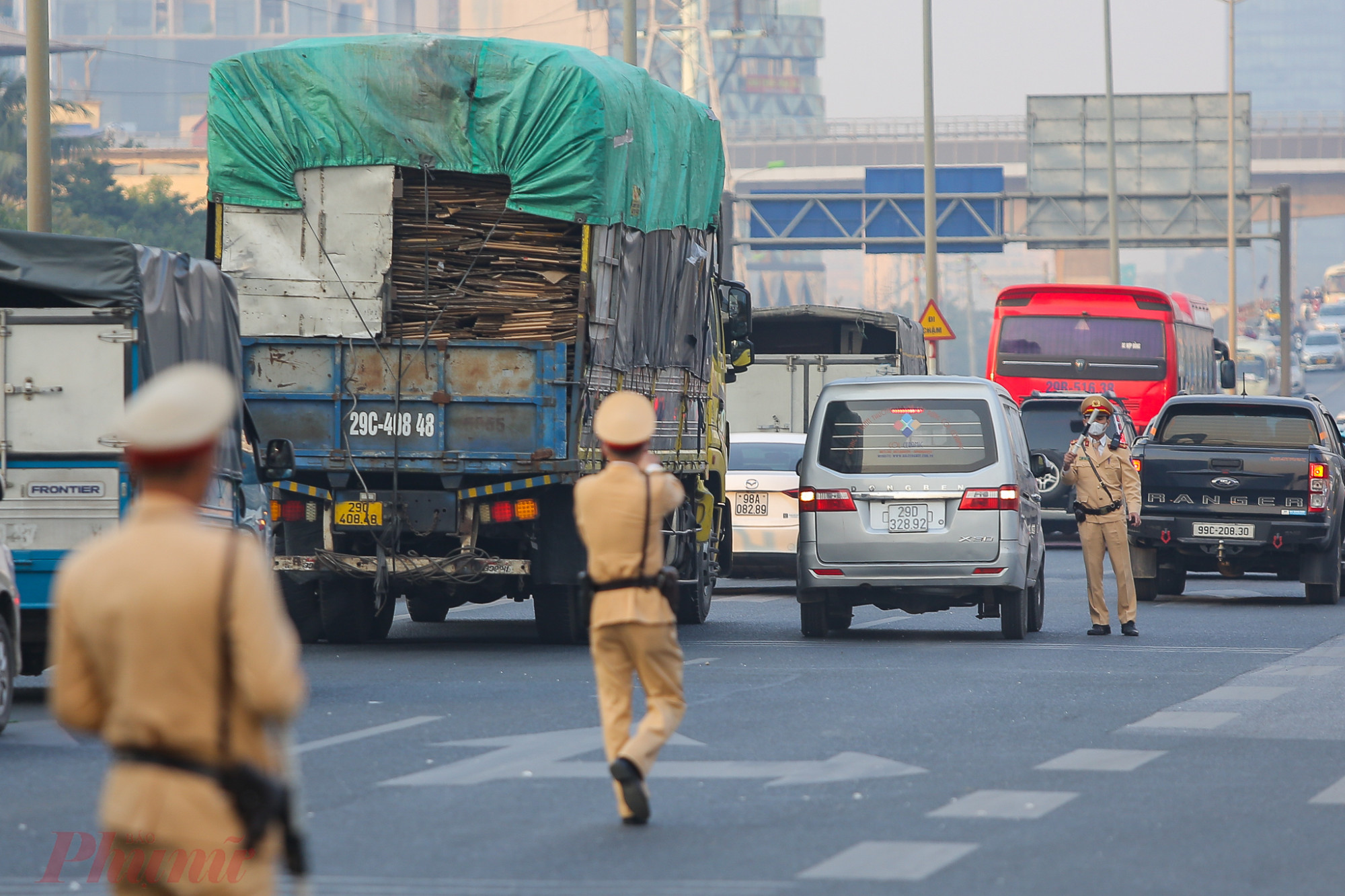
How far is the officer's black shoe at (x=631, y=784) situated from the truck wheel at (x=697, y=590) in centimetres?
929

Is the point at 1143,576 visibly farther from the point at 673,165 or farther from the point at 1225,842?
the point at 1225,842

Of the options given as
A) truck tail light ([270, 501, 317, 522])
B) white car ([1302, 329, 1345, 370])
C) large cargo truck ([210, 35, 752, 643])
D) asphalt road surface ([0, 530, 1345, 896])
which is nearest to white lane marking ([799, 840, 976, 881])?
asphalt road surface ([0, 530, 1345, 896])

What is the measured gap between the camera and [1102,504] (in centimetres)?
1731

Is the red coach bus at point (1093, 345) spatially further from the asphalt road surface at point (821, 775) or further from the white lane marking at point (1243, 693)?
the white lane marking at point (1243, 693)

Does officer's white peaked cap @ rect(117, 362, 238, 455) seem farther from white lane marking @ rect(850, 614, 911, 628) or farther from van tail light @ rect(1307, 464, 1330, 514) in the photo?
van tail light @ rect(1307, 464, 1330, 514)

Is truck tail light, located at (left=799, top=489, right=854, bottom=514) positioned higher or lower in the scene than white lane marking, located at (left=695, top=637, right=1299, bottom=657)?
higher

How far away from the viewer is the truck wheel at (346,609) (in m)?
15.9

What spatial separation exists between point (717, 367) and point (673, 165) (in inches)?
97.0

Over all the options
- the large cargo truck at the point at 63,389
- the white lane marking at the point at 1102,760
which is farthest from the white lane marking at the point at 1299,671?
the large cargo truck at the point at 63,389

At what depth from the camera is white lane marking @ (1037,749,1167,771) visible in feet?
31.3

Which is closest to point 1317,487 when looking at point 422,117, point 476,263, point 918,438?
point 918,438

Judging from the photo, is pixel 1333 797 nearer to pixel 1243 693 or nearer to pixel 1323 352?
pixel 1243 693

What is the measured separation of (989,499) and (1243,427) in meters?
6.16

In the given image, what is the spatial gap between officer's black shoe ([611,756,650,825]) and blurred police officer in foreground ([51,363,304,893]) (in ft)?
12.2
